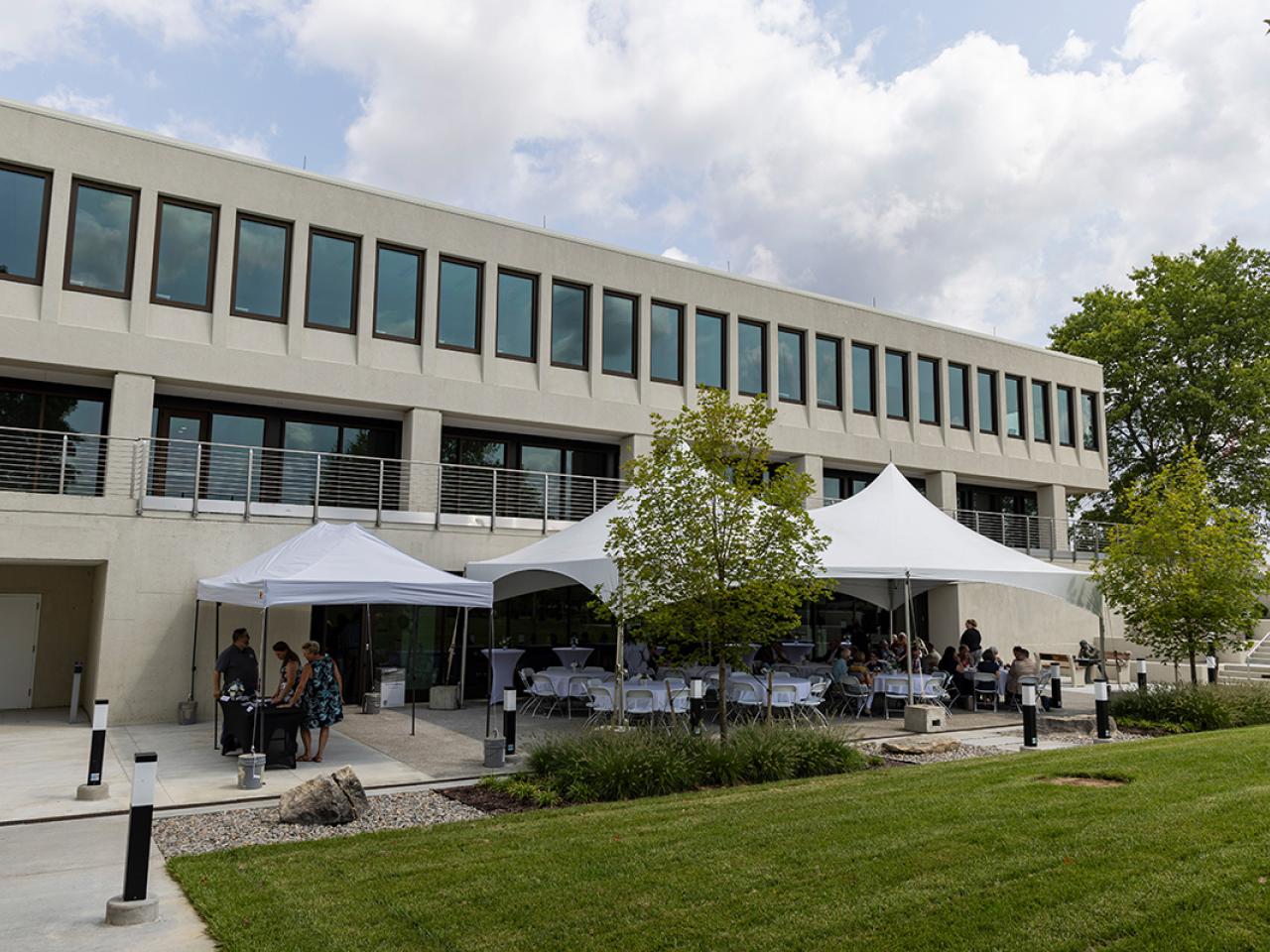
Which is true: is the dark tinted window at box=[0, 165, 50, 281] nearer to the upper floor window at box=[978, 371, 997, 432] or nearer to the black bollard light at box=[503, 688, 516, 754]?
the black bollard light at box=[503, 688, 516, 754]

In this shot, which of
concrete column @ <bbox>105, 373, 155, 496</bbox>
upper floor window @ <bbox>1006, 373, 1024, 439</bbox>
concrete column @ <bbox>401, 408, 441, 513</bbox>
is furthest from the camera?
upper floor window @ <bbox>1006, 373, 1024, 439</bbox>

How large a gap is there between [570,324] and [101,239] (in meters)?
9.42

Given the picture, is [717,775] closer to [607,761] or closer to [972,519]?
[607,761]

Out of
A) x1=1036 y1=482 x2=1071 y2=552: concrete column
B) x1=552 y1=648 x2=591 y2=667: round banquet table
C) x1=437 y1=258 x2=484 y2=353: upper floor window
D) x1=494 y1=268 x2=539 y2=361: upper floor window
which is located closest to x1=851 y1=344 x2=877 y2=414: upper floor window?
x1=1036 y1=482 x2=1071 y2=552: concrete column

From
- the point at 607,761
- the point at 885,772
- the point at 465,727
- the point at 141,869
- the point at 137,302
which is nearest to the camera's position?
the point at 141,869

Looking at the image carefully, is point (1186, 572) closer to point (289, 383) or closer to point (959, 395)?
point (959, 395)

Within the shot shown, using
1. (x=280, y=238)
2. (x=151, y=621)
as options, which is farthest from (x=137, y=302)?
(x=151, y=621)

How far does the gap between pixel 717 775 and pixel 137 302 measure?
13.7 metres

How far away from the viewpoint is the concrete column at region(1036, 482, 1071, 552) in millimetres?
29969

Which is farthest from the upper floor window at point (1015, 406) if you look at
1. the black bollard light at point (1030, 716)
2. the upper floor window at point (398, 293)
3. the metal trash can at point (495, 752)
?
the metal trash can at point (495, 752)

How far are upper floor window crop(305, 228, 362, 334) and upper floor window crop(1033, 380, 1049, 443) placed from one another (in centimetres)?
2170

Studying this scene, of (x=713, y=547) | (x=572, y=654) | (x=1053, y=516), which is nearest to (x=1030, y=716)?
(x=713, y=547)

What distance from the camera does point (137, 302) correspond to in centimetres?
1761

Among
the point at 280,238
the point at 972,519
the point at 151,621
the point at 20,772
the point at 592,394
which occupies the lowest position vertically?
the point at 20,772
